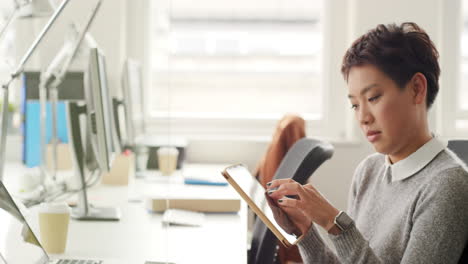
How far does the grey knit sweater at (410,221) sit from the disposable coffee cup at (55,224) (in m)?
0.50

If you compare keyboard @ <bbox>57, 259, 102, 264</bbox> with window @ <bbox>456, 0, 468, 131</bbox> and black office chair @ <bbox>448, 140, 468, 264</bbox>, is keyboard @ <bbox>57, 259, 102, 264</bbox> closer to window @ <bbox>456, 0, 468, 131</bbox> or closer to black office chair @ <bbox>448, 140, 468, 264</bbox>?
black office chair @ <bbox>448, 140, 468, 264</bbox>

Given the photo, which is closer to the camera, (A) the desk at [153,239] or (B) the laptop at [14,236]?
(B) the laptop at [14,236]

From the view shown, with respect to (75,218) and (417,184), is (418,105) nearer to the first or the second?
(417,184)

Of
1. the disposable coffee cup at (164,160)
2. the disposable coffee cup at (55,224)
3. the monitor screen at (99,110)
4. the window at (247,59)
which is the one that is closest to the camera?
the disposable coffee cup at (55,224)

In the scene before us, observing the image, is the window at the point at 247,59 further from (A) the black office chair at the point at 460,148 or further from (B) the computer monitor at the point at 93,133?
(A) the black office chair at the point at 460,148

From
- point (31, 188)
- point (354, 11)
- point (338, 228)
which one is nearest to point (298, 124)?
point (354, 11)

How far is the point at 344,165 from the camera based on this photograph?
287 cm

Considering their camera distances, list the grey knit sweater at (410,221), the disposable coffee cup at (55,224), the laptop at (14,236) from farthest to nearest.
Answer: the disposable coffee cup at (55,224)
the grey knit sweater at (410,221)
the laptop at (14,236)

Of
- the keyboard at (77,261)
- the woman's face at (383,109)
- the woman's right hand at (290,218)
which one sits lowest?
the keyboard at (77,261)

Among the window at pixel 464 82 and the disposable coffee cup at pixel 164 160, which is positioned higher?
the window at pixel 464 82

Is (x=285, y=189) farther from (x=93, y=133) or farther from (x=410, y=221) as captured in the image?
(x=93, y=133)

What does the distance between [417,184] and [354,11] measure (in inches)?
76.1

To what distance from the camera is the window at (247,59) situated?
3094 mm

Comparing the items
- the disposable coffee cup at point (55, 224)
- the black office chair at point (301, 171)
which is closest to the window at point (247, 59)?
the black office chair at point (301, 171)
